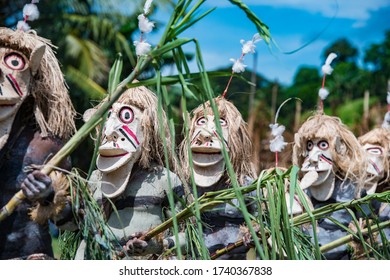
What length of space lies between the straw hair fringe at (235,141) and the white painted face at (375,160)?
81 cm

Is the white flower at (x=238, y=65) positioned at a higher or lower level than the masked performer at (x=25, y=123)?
higher

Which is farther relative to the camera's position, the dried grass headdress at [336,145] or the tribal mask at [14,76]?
the dried grass headdress at [336,145]

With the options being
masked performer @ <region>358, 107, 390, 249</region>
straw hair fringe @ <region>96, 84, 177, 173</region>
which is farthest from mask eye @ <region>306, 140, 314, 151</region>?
straw hair fringe @ <region>96, 84, 177, 173</region>

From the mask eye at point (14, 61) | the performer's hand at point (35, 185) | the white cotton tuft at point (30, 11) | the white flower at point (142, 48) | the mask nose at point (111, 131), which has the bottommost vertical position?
the performer's hand at point (35, 185)

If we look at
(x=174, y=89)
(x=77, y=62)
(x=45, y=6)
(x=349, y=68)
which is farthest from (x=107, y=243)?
(x=349, y=68)

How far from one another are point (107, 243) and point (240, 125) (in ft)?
3.86

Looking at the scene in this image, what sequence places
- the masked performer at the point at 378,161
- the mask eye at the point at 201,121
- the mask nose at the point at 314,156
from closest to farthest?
the mask eye at the point at 201,121, the mask nose at the point at 314,156, the masked performer at the point at 378,161

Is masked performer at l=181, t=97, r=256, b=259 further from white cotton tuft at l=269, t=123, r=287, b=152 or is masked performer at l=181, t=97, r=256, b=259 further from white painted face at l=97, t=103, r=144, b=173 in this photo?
white painted face at l=97, t=103, r=144, b=173

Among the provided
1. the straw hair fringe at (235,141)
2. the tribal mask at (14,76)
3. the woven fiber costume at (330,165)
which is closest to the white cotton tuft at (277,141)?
the straw hair fringe at (235,141)

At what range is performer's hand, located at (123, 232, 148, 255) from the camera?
239 centimetres

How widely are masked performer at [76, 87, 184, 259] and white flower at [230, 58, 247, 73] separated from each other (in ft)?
1.07

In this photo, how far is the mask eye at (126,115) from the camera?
2.78 metres

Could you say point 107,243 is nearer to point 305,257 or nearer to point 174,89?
point 305,257

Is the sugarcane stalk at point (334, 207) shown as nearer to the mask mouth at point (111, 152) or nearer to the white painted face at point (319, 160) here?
the mask mouth at point (111, 152)
